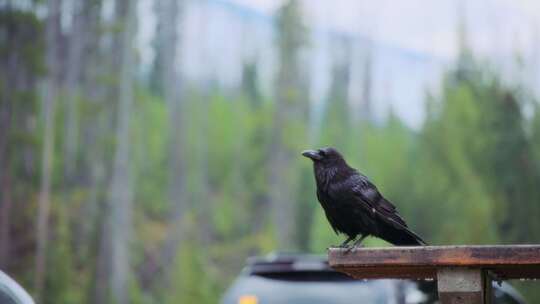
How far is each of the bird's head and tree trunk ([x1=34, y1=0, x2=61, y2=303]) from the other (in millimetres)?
25526

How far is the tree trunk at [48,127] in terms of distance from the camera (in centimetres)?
3022

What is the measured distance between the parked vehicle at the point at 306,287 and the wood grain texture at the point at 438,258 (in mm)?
2060

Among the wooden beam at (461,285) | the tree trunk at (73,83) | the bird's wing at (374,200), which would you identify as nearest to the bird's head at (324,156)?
the bird's wing at (374,200)

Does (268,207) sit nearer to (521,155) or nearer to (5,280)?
(521,155)

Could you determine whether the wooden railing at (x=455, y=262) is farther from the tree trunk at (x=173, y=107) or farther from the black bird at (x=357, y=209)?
the tree trunk at (x=173, y=107)

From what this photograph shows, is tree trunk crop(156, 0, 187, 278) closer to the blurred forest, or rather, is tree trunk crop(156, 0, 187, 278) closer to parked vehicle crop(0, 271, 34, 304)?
the blurred forest

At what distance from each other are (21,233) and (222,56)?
60.1 feet

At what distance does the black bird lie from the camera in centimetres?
421

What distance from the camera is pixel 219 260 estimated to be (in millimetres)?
37875

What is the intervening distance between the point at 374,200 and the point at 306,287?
1884 mm

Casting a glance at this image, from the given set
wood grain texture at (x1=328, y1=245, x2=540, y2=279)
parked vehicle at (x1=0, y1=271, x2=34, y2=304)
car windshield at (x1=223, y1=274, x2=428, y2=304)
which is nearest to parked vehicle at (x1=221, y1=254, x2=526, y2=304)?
car windshield at (x1=223, y1=274, x2=428, y2=304)

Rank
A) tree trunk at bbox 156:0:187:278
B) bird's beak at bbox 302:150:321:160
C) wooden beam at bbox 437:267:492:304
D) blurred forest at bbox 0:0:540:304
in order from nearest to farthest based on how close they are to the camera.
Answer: wooden beam at bbox 437:267:492:304, bird's beak at bbox 302:150:321:160, blurred forest at bbox 0:0:540:304, tree trunk at bbox 156:0:187:278

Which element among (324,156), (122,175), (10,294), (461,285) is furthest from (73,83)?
(461,285)

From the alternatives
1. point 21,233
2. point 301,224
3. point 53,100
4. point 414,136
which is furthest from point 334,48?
point 21,233
